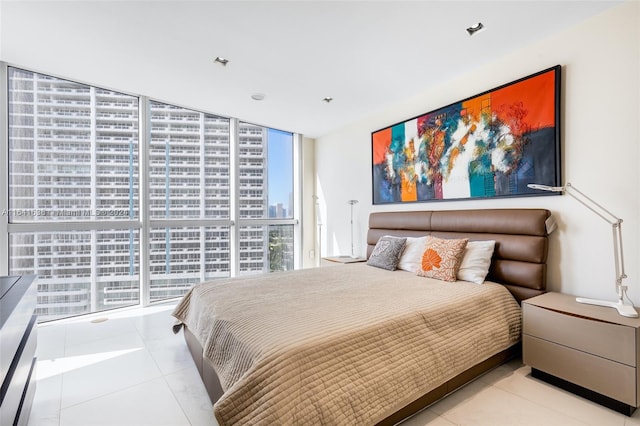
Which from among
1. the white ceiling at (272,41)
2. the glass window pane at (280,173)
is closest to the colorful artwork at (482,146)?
the white ceiling at (272,41)

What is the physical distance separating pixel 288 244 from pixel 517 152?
12.3ft

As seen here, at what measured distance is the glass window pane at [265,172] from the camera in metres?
4.72

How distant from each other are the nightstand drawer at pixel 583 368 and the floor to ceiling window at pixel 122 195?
3.84 metres

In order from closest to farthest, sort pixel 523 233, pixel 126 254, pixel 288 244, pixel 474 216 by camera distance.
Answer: pixel 523 233
pixel 474 216
pixel 126 254
pixel 288 244

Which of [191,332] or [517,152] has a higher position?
[517,152]

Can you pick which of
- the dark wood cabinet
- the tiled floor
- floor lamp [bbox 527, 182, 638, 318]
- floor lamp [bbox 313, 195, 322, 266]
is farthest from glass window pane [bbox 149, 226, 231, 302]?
floor lamp [bbox 527, 182, 638, 318]

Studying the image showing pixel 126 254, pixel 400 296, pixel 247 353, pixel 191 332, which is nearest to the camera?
pixel 247 353

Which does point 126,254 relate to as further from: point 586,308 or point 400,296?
point 586,308

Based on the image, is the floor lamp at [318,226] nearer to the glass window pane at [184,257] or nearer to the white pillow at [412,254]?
the glass window pane at [184,257]

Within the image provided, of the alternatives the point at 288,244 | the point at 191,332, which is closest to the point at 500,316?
the point at 191,332

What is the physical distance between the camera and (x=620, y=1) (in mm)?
2027

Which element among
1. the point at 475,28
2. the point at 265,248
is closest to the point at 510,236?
the point at 475,28

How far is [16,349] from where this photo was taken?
134cm

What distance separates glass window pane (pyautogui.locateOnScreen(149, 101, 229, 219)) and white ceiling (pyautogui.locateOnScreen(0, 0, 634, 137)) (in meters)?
0.58
